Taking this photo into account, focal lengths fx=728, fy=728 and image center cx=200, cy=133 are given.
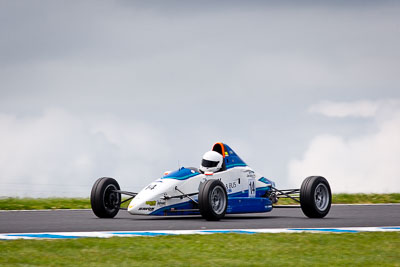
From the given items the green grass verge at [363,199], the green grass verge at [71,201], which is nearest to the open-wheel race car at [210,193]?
the green grass verge at [71,201]

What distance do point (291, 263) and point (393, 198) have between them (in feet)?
70.0

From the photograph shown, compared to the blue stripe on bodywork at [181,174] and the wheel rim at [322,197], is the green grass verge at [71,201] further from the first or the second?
the wheel rim at [322,197]

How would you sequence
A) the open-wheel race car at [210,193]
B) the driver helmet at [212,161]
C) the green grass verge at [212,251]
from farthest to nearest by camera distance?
1. the driver helmet at [212,161]
2. the open-wheel race car at [210,193]
3. the green grass verge at [212,251]

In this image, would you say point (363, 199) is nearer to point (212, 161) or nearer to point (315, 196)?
point (315, 196)

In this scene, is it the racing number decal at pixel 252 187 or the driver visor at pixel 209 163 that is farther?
the racing number decal at pixel 252 187

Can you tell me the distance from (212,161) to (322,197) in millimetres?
2875

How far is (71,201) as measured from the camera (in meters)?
26.5

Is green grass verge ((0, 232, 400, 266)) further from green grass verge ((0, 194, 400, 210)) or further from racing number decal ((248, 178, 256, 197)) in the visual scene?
green grass verge ((0, 194, 400, 210))

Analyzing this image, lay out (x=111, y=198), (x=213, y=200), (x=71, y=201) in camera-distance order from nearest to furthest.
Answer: (x=213, y=200)
(x=111, y=198)
(x=71, y=201)

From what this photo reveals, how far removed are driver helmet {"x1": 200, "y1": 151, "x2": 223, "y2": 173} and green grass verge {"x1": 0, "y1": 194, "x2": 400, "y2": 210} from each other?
7369 millimetres

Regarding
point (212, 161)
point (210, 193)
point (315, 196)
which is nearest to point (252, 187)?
point (212, 161)

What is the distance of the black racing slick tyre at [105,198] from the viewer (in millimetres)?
17047

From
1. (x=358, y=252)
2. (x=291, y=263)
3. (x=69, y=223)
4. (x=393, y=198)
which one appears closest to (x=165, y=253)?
(x=291, y=263)

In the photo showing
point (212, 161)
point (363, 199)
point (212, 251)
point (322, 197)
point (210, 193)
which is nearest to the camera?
point (212, 251)
